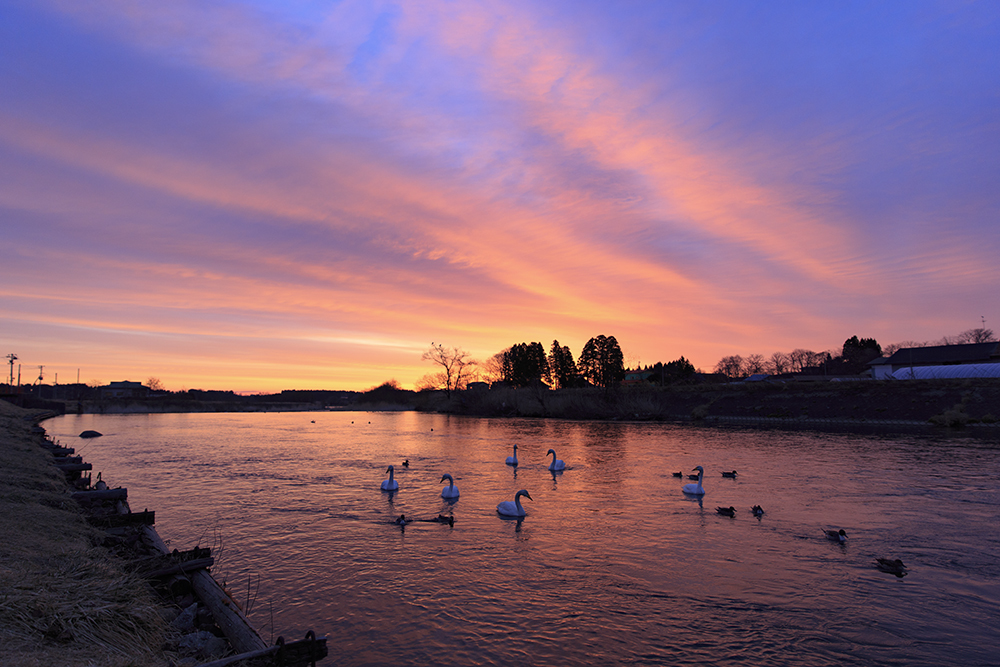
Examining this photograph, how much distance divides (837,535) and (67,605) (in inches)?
577

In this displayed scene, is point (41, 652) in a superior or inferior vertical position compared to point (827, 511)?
superior

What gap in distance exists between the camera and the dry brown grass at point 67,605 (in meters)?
5.16

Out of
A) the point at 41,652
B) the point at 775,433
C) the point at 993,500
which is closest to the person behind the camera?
the point at 41,652

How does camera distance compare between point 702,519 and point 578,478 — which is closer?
point 702,519

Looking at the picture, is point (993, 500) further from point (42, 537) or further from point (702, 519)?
point (42, 537)

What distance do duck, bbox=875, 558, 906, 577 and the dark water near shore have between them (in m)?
0.30

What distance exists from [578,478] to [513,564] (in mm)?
11741

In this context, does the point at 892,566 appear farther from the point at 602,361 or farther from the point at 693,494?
the point at 602,361

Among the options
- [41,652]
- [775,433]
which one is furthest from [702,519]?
[775,433]

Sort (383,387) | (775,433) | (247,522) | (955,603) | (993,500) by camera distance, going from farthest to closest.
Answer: (383,387) → (775,433) → (993,500) → (247,522) → (955,603)

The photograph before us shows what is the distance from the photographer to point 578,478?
22609 mm

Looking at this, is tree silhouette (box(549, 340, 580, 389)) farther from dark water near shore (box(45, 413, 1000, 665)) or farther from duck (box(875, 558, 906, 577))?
duck (box(875, 558, 906, 577))

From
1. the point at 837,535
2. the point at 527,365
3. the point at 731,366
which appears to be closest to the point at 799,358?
the point at 731,366

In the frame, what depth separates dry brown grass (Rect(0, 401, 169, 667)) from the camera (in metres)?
5.16
